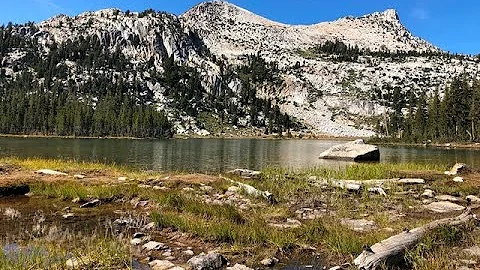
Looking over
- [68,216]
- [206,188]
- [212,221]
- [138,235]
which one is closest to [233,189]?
[206,188]

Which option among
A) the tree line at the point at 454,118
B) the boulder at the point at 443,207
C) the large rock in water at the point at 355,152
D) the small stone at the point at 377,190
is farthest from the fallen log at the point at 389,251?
the tree line at the point at 454,118

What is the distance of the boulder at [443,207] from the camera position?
18.6 metres

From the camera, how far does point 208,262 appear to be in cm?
1016

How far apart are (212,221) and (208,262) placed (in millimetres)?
4333

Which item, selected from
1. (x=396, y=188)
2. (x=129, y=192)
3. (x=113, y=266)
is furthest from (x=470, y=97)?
(x=113, y=266)

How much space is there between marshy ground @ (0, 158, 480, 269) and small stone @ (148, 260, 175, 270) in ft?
0.97

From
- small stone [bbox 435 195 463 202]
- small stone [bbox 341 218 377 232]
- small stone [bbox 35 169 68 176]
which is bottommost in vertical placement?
Result: small stone [bbox 341 218 377 232]

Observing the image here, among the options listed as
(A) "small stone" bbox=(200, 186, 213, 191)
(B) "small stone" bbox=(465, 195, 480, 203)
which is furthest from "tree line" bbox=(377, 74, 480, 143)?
(A) "small stone" bbox=(200, 186, 213, 191)

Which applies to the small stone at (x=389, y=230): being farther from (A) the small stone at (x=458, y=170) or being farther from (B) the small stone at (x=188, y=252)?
(A) the small stone at (x=458, y=170)

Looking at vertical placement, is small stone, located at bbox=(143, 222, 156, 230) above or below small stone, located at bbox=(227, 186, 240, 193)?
below

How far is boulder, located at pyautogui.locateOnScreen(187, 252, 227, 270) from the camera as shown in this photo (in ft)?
33.0

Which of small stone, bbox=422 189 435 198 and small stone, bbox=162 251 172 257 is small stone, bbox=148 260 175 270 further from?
small stone, bbox=422 189 435 198

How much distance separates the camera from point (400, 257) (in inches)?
400

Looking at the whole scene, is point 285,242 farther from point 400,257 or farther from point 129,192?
point 129,192
